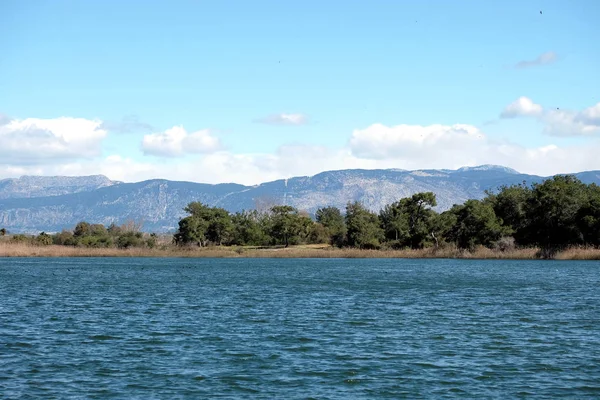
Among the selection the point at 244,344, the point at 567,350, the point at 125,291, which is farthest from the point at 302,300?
the point at 567,350

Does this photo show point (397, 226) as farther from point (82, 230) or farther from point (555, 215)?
point (82, 230)

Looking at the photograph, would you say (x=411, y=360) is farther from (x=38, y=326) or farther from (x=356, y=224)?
(x=356, y=224)

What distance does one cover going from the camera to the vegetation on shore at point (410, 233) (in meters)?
100

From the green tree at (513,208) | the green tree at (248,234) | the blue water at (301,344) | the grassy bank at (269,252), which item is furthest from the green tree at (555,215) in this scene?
the green tree at (248,234)

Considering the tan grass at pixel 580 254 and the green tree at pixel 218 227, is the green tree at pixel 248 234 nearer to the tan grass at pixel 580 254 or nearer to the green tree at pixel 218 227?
the green tree at pixel 218 227

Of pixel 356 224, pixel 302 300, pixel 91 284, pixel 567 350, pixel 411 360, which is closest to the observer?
pixel 411 360

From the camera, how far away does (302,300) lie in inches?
1829

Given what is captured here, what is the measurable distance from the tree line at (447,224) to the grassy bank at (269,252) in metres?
3.66

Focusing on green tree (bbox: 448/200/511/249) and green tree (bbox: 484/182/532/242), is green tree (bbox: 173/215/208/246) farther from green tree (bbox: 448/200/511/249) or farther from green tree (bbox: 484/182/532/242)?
green tree (bbox: 484/182/532/242)

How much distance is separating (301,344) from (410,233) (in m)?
102

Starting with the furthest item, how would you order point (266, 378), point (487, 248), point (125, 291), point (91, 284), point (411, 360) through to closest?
point (487, 248) < point (91, 284) < point (125, 291) < point (411, 360) < point (266, 378)

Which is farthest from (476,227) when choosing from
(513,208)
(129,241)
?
(129,241)

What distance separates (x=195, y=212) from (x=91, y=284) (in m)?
87.1

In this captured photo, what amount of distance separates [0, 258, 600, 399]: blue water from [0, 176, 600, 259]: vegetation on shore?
49350mm
